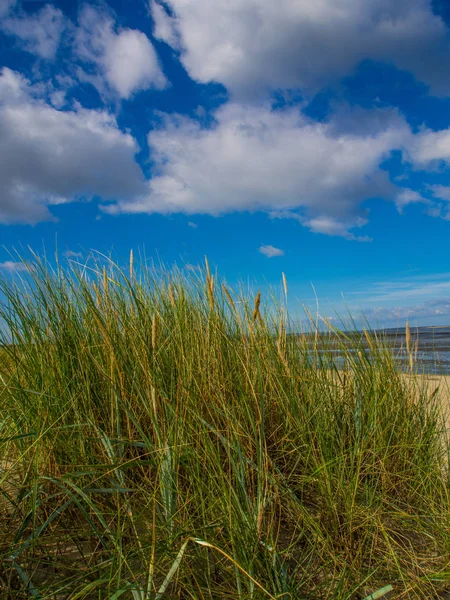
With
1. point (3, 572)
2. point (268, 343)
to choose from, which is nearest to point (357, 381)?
point (268, 343)

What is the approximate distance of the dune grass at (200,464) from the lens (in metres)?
1.38

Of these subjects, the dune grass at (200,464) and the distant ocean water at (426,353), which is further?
the distant ocean water at (426,353)

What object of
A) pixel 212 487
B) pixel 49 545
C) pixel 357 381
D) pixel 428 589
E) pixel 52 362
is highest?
pixel 52 362

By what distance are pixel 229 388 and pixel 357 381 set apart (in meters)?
0.82

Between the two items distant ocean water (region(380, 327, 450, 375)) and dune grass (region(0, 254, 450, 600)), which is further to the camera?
distant ocean water (region(380, 327, 450, 375))

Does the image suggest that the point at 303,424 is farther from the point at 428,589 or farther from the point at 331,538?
the point at 428,589

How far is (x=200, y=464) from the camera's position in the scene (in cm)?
175

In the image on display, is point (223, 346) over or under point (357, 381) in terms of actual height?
over

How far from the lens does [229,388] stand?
6.73 ft

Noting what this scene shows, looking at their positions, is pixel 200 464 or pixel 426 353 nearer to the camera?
pixel 200 464

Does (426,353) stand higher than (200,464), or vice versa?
(426,353)

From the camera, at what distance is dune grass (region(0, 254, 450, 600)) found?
4.54 ft

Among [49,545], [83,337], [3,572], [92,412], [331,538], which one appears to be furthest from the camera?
[83,337]

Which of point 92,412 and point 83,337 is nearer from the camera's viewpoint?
point 92,412
